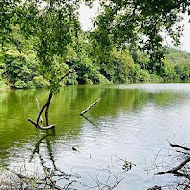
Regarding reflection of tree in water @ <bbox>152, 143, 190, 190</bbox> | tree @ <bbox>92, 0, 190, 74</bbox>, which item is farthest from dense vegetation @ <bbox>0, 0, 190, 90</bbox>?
reflection of tree in water @ <bbox>152, 143, 190, 190</bbox>

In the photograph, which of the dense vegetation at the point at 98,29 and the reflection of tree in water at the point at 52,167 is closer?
the dense vegetation at the point at 98,29

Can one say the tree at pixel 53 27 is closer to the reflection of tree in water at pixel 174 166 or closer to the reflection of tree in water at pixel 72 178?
the reflection of tree in water at pixel 72 178

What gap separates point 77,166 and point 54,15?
647 cm

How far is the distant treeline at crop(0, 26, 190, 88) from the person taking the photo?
8542 mm

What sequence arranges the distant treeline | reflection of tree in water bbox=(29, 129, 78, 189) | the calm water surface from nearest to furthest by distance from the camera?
the distant treeline
reflection of tree in water bbox=(29, 129, 78, 189)
the calm water surface

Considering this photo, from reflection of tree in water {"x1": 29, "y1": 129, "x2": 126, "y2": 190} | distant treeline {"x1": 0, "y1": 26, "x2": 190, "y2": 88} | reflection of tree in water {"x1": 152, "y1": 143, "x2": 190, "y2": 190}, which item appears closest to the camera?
distant treeline {"x1": 0, "y1": 26, "x2": 190, "y2": 88}

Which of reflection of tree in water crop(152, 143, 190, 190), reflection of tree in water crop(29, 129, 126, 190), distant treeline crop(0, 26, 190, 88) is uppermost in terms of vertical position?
distant treeline crop(0, 26, 190, 88)

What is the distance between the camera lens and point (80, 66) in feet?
163

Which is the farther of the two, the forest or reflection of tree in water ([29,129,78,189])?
reflection of tree in water ([29,129,78,189])

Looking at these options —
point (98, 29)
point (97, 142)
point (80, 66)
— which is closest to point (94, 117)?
point (97, 142)

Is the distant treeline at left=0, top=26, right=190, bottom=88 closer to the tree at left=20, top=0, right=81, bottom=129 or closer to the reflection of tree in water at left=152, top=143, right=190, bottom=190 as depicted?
the tree at left=20, top=0, right=81, bottom=129

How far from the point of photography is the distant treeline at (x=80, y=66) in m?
8.54

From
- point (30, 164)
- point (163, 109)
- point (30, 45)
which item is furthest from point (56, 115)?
point (30, 45)

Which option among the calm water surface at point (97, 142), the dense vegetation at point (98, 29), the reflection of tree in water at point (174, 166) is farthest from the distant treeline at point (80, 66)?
the calm water surface at point (97, 142)
